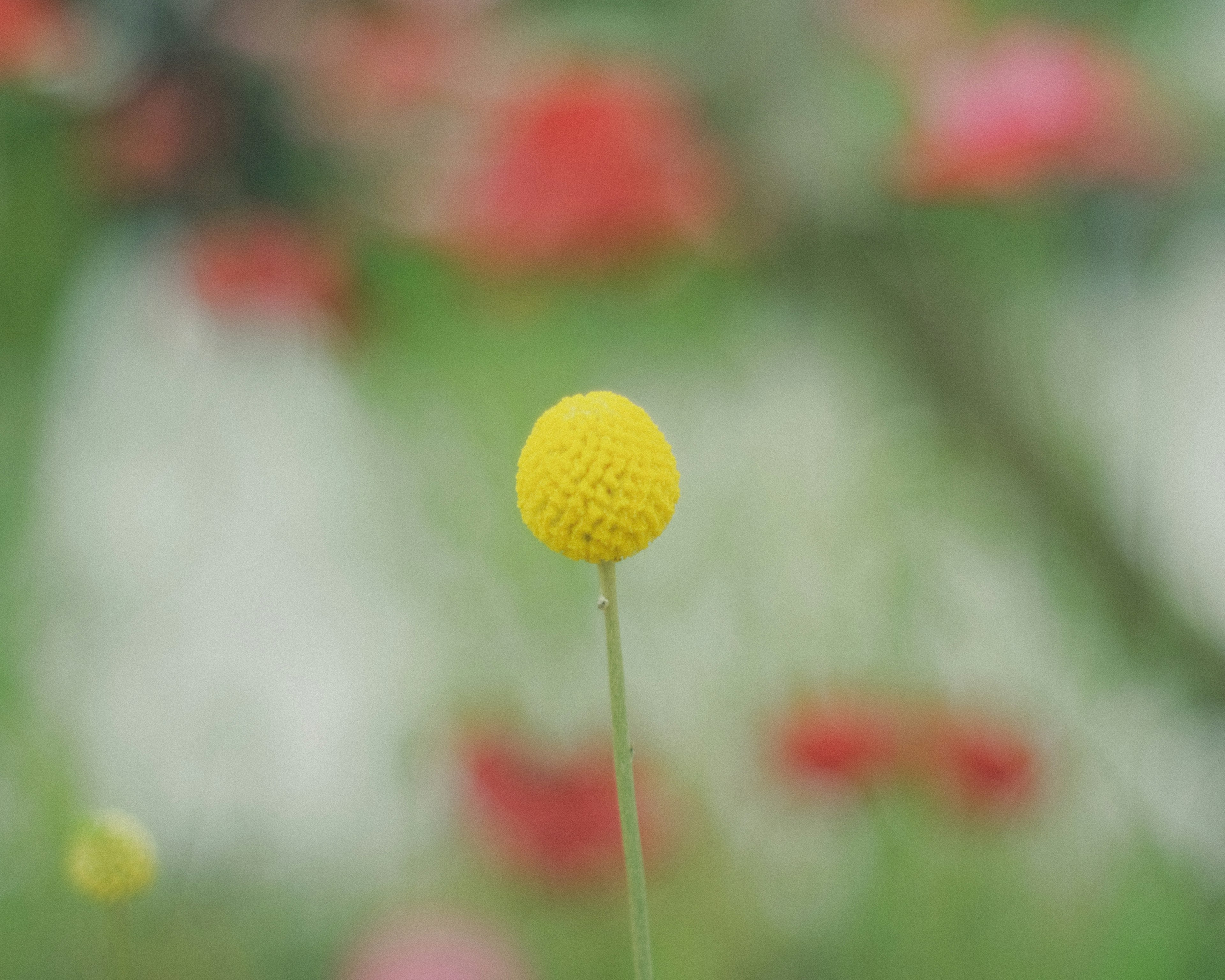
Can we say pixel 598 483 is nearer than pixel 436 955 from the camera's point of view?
Yes

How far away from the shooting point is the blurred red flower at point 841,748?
0.39 m

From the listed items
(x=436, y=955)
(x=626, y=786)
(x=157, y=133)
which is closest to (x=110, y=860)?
(x=626, y=786)

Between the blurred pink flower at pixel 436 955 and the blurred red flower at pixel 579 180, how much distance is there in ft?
0.98

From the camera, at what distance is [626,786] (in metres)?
0.12

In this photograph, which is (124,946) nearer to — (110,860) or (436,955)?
(436,955)

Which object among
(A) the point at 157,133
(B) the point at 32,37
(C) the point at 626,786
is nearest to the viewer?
(C) the point at 626,786

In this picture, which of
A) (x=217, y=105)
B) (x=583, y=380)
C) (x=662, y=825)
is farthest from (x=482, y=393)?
(x=662, y=825)

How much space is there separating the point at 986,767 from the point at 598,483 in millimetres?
289

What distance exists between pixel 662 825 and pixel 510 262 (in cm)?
28

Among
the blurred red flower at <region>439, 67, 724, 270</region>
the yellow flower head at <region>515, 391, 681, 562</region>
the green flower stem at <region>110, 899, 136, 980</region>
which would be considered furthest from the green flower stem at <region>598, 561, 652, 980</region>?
the blurred red flower at <region>439, 67, 724, 270</region>

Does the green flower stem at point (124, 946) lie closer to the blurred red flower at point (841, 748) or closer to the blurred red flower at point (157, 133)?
the blurred red flower at point (841, 748)

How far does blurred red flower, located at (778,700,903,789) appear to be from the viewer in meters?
0.39

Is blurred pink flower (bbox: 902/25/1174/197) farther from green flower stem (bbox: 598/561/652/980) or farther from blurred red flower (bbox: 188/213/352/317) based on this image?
green flower stem (bbox: 598/561/652/980)

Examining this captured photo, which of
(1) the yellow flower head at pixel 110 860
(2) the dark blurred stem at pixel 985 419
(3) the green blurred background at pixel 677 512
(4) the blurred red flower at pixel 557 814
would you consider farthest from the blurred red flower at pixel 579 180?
(1) the yellow flower head at pixel 110 860
